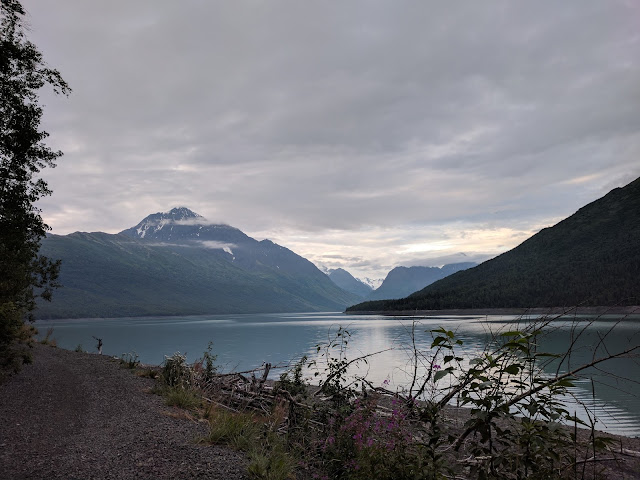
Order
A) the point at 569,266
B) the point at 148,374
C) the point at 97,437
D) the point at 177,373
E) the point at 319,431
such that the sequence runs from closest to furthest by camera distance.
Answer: the point at 97,437 < the point at 319,431 < the point at 177,373 < the point at 148,374 < the point at 569,266

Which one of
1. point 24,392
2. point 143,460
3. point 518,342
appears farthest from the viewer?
point 24,392

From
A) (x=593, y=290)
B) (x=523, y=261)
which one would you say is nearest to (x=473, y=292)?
(x=523, y=261)

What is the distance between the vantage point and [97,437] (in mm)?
9055

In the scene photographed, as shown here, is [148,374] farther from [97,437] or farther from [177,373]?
[97,437]

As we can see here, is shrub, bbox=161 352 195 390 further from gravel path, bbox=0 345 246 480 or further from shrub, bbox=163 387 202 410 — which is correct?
shrub, bbox=163 387 202 410

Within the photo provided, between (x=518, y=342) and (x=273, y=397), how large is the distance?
37.2ft

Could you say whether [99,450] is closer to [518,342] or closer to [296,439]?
[296,439]

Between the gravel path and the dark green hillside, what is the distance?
122 m

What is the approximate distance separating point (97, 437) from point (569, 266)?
567 feet

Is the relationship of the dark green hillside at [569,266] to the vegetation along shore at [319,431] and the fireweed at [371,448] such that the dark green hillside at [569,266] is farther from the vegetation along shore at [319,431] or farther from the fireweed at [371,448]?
the fireweed at [371,448]

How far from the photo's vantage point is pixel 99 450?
8.16 meters

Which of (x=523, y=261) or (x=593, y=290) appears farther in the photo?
(x=523, y=261)

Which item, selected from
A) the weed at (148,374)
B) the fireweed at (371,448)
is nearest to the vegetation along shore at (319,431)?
the fireweed at (371,448)

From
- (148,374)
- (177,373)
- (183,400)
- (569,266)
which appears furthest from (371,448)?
(569,266)
